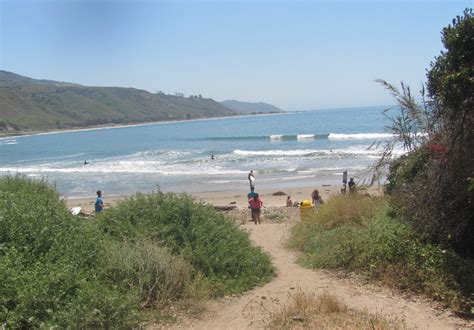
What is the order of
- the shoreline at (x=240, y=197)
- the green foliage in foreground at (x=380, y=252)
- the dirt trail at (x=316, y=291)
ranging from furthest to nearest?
the shoreline at (x=240, y=197)
the green foliage in foreground at (x=380, y=252)
the dirt trail at (x=316, y=291)

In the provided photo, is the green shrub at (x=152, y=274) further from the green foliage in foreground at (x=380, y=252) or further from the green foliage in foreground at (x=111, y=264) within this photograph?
the green foliage in foreground at (x=380, y=252)

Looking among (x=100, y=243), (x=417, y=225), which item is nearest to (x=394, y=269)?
(x=417, y=225)

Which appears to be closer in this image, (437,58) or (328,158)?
(437,58)

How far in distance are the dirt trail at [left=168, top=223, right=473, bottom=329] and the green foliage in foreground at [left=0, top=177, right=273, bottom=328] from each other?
349mm

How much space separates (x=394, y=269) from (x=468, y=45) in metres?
3.52

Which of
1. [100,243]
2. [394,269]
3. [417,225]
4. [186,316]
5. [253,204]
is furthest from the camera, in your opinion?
[253,204]

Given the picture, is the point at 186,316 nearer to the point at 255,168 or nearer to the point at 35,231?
the point at 35,231

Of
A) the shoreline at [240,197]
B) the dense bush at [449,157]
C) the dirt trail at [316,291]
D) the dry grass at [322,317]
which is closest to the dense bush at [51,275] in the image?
the dirt trail at [316,291]

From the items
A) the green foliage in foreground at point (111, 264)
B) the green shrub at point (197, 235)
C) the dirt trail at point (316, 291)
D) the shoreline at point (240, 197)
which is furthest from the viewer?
the shoreline at point (240, 197)

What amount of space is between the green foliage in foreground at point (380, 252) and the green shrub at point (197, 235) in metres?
1.43

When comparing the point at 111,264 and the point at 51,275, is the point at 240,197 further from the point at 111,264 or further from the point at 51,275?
the point at 51,275

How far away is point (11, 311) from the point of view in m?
5.23

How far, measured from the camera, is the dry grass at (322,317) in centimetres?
542

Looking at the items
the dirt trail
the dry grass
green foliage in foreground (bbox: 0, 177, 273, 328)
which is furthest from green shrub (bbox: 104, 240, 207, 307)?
the dry grass
